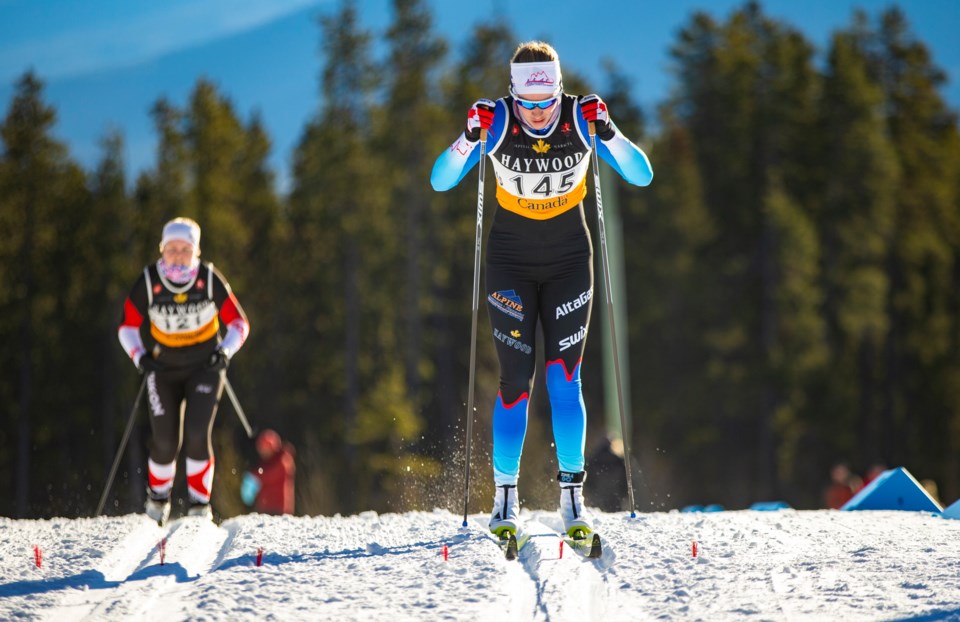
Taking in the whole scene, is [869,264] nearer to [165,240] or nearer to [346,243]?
[346,243]

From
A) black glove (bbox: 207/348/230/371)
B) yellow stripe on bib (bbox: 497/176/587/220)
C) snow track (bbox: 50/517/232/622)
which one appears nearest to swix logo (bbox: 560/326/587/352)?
yellow stripe on bib (bbox: 497/176/587/220)

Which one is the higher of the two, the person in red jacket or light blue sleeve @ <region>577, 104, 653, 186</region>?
light blue sleeve @ <region>577, 104, 653, 186</region>

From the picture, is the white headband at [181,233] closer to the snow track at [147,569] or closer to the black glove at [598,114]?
the snow track at [147,569]

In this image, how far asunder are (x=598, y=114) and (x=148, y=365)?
13.0 ft

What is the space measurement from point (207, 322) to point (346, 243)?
1065 inches

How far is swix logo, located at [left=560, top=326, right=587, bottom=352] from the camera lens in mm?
5984

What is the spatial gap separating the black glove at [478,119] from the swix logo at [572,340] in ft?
4.22

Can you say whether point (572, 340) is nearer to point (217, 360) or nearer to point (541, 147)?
point (541, 147)

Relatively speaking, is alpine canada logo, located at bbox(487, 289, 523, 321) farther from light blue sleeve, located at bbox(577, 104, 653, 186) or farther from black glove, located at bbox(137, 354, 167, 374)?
black glove, located at bbox(137, 354, 167, 374)

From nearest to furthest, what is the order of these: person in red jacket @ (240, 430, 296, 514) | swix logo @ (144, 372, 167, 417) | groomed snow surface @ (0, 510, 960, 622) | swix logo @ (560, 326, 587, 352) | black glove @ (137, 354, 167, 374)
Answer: groomed snow surface @ (0, 510, 960, 622), swix logo @ (560, 326, 587, 352), black glove @ (137, 354, 167, 374), swix logo @ (144, 372, 167, 417), person in red jacket @ (240, 430, 296, 514)

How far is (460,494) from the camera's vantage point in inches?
355

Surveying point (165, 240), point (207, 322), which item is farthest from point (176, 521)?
point (165, 240)

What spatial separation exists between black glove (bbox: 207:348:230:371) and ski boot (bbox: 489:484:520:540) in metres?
2.78

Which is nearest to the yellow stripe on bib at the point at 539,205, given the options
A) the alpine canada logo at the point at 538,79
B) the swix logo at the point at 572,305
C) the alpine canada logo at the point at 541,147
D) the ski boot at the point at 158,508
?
the alpine canada logo at the point at 541,147
